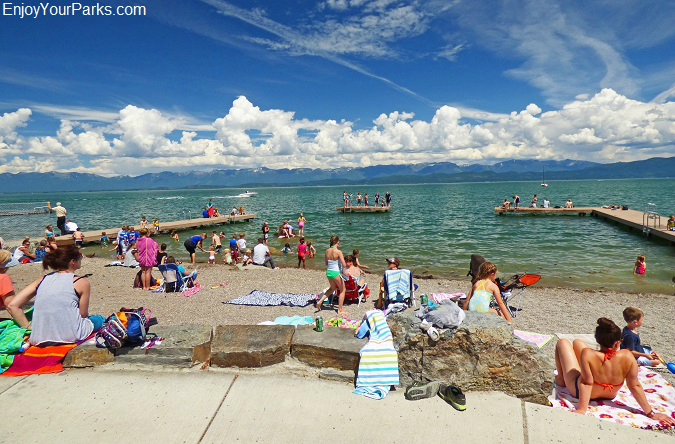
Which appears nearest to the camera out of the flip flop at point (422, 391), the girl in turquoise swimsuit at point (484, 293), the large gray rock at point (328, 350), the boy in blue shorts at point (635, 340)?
the flip flop at point (422, 391)

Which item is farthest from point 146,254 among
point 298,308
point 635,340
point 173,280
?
point 635,340

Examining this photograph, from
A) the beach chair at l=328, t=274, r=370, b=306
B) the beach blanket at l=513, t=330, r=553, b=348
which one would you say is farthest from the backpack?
the beach blanket at l=513, t=330, r=553, b=348

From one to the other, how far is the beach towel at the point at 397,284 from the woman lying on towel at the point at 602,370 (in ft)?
13.2

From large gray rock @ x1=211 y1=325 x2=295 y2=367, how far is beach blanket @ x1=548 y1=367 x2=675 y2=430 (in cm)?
320

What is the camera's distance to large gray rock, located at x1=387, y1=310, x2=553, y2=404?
3785mm

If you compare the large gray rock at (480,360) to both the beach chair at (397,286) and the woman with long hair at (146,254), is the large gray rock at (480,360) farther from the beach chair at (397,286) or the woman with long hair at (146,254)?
the woman with long hair at (146,254)

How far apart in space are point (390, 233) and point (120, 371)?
23.0m

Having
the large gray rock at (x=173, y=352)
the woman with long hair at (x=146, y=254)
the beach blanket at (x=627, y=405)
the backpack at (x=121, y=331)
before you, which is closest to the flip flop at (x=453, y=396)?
the beach blanket at (x=627, y=405)

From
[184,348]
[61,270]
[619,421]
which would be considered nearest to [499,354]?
[619,421]

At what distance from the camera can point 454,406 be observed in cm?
364

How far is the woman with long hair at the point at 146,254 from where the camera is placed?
990 cm

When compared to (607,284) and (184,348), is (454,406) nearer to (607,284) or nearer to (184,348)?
(184,348)

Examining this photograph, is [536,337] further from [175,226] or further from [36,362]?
[175,226]

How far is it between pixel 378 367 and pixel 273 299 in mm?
5856
